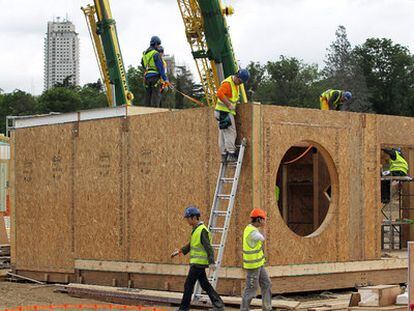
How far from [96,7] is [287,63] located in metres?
48.4

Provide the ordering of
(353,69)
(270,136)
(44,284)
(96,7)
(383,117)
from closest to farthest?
(270,136)
(383,117)
(44,284)
(96,7)
(353,69)

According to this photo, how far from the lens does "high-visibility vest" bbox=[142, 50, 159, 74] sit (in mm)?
17922

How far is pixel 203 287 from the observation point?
1209 centimetres

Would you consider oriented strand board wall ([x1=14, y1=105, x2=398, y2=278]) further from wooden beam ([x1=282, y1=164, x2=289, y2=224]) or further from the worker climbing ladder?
wooden beam ([x1=282, y1=164, x2=289, y2=224])

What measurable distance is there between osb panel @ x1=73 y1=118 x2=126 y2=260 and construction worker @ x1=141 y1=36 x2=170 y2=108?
2095 mm

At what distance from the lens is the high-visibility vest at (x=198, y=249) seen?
11.9 metres

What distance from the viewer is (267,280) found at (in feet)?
39.5

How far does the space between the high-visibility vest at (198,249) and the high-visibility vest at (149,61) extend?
6602mm

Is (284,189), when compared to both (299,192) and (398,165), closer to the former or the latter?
(299,192)

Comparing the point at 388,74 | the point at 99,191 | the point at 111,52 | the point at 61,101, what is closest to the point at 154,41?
the point at 99,191

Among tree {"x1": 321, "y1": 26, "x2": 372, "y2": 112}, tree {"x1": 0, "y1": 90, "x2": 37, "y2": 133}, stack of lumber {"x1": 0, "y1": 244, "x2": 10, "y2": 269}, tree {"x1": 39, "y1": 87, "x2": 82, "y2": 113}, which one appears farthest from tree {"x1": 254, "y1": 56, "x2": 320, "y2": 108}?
stack of lumber {"x1": 0, "y1": 244, "x2": 10, "y2": 269}

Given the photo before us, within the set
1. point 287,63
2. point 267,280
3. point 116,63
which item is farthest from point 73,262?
point 287,63

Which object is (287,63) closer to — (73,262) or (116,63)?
(116,63)

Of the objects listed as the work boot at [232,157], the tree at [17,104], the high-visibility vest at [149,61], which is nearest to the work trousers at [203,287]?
the work boot at [232,157]
